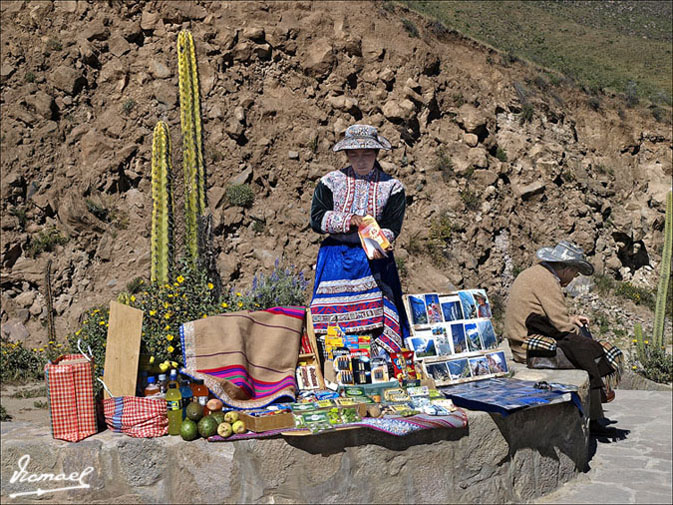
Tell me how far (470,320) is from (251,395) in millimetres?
2020

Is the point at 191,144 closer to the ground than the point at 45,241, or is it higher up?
higher up

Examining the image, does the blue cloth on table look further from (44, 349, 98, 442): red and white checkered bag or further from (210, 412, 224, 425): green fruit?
(44, 349, 98, 442): red and white checkered bag

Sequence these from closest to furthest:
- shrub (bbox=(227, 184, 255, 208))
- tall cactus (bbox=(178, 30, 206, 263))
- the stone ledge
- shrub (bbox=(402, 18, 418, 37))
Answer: the stone ledge, tall cactus (bbox=(178, 30, 206, 263)), shrub (bbox=(227, 184, 255, 208)), shrub (bbox=(402, 18, 418, 37))

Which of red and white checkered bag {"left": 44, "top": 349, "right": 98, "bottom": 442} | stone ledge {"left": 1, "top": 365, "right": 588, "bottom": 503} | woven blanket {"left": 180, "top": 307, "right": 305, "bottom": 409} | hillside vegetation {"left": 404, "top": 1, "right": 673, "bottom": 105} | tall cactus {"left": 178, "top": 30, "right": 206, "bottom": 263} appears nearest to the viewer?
stone ledge {"left": 1, "top": 365, "right": 588, "bottom": 503}

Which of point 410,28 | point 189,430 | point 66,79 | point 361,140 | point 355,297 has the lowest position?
point 189,430

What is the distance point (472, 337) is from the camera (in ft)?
19.3

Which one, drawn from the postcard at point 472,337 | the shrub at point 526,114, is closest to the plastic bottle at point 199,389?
the postcard at point 472,337

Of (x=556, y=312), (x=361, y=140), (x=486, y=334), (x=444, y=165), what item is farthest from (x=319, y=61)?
(x=556, y=312)

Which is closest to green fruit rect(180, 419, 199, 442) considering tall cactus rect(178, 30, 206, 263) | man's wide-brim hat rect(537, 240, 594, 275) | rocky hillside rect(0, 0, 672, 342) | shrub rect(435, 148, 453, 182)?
man's wide-brim hat rect(537, 240, 594, 275)

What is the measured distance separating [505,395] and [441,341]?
2.75ft

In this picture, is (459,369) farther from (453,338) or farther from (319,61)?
(319,61)

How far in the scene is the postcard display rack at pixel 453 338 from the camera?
18.4 ft

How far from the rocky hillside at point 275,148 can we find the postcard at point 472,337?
5.69 meters

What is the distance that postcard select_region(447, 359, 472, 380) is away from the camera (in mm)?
5629
